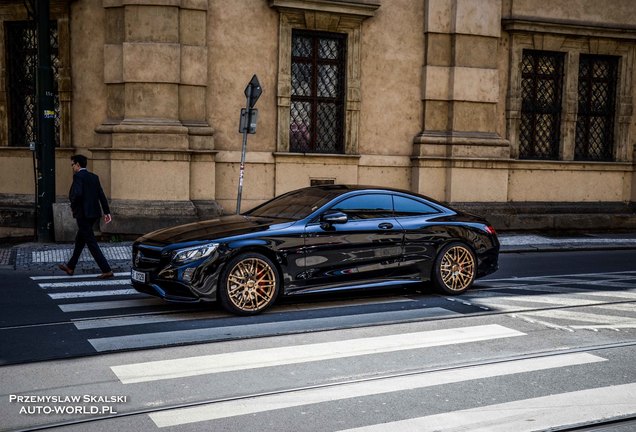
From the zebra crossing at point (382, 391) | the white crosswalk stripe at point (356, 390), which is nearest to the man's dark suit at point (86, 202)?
the zebra crossing at point (382, 391)

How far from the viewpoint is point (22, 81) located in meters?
16.9

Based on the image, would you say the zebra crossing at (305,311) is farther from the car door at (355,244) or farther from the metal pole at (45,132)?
the metal pole at (45,132)

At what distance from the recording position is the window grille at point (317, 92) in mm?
17453

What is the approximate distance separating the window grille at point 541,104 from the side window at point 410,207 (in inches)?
379

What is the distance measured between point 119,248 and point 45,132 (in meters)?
2.56

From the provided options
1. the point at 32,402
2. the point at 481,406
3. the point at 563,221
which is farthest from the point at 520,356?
the point at 563,221

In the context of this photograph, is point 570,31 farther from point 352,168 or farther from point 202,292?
point 202,292

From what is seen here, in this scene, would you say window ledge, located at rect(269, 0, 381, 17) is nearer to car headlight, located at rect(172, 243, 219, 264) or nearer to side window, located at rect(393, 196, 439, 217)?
side window, located at rect(393, 196, 439, 217)

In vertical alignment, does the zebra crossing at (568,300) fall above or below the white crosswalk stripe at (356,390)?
below

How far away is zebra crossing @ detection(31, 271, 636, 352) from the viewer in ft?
26.5

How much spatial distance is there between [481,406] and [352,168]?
12201 mm

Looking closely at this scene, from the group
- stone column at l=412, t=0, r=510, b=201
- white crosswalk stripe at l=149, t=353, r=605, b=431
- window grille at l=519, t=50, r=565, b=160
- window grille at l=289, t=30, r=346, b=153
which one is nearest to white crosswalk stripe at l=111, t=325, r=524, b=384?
white crosswalk stripe at l=149, t=353, r=605, b=431

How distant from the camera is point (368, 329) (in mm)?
8305

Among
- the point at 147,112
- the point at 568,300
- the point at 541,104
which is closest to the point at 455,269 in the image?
the point at 568,300
